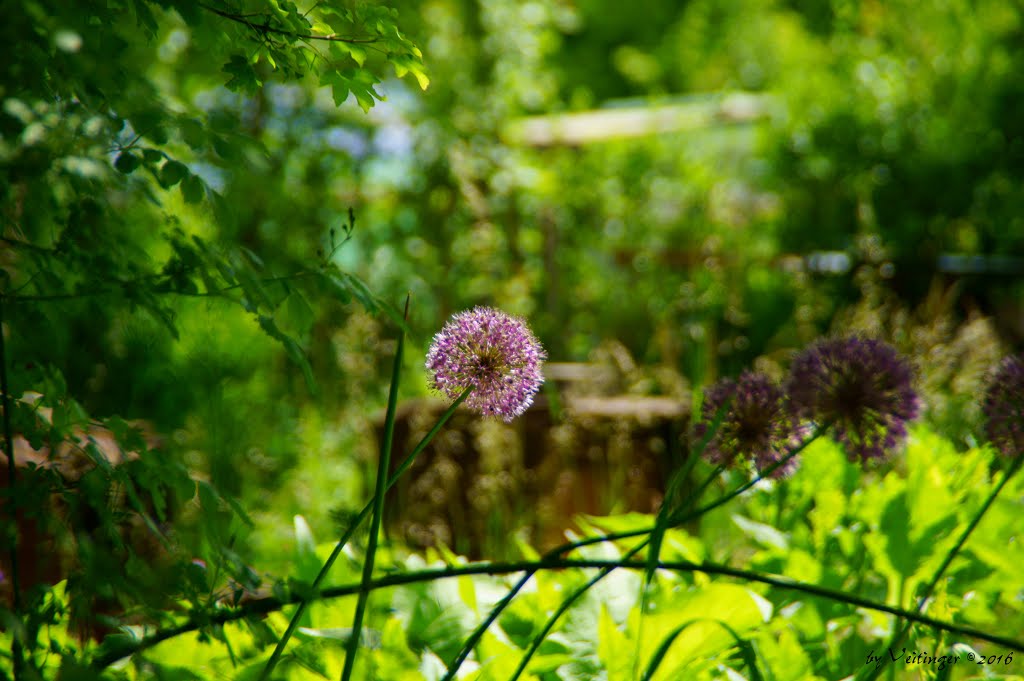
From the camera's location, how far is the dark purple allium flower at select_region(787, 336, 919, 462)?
4.21 ft

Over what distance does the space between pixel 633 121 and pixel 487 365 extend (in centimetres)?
634

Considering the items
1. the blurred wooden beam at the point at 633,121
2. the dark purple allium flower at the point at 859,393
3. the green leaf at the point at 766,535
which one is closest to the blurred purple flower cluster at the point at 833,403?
the dark purple allium flower at the point at 859,393

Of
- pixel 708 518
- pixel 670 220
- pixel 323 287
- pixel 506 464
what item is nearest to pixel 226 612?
pixel 323 287

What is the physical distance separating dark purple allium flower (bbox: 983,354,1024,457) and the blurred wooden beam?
15.1 feet

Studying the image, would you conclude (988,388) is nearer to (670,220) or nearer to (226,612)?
(226,612)

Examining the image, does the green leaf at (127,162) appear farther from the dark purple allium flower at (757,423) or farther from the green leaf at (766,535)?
the green leaf at (766,535)

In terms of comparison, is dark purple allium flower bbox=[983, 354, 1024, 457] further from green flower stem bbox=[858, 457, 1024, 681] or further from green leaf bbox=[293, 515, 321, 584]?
green leaf bbox=[293, 515, 321, 584]

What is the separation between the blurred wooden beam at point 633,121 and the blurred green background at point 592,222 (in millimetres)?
31

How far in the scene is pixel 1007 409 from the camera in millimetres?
1362

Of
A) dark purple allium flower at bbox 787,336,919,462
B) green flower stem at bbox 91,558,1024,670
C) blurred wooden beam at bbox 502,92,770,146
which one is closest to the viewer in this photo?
green flower stem at bbox 91,558,1024,670

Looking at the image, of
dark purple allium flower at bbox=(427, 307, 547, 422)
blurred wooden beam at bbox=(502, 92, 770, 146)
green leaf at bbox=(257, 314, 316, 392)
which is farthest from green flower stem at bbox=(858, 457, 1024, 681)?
blurred wooden beam at bbox=(502, 92, 770, 146)

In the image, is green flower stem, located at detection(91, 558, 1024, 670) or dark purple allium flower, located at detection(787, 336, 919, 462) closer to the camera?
green flower stem, located at detection(91, 558, 1024, 670)

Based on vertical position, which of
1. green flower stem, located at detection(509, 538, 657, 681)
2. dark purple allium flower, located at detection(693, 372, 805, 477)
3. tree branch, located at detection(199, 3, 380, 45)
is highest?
tree branch, located at detection(199, 3, 380, 45)

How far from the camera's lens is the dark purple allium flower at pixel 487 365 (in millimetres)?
1072
